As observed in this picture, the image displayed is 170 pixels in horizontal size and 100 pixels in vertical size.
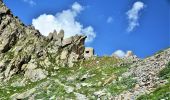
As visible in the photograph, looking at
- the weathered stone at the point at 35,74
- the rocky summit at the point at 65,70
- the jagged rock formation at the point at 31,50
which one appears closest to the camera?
the rocky summit at the point at 65,70

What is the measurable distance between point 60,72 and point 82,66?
274 inches

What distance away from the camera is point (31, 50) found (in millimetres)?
92125

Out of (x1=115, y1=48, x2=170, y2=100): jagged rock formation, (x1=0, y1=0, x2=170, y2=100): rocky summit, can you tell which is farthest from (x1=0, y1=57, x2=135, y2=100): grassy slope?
(x1=115, y1=48, x2=170, y2=100): jagged rock formation

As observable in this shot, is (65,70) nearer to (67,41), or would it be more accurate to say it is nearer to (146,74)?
(67,41)

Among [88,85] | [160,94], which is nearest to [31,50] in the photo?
[88,85]

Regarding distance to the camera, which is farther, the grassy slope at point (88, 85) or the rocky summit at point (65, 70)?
the grassy slope at point (88, 85)

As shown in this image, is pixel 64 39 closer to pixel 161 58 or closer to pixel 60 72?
pixel 60 72

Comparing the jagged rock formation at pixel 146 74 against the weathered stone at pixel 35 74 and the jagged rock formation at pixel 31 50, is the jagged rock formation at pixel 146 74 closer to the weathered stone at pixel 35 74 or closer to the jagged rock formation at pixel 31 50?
the weathered stone at pixel 35 74

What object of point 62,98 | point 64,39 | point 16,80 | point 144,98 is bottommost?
point 144,98

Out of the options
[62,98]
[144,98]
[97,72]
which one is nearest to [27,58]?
[97,72]

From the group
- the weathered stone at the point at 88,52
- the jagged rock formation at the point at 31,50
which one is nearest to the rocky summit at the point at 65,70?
the jagged rock formation at the point at 31,50

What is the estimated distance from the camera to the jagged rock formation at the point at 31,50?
87.2 m

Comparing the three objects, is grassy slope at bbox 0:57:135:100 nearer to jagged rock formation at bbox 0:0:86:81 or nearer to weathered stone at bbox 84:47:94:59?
jagged rock formation at bbox 0:0:86:81

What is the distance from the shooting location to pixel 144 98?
137 feet
